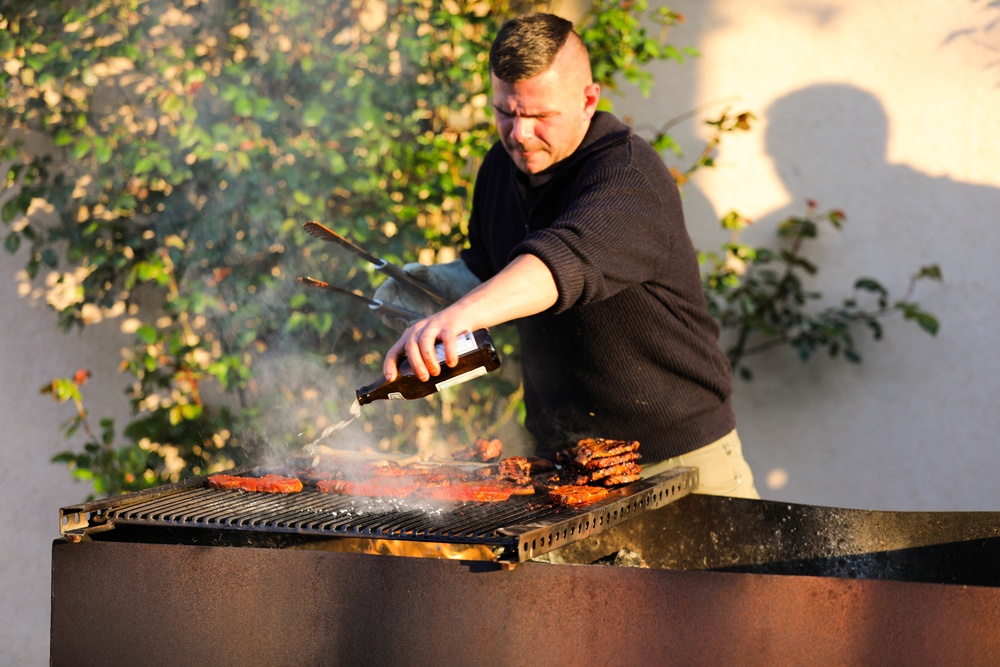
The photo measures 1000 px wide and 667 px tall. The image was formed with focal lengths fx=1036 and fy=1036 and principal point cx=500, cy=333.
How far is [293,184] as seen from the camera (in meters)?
4.45

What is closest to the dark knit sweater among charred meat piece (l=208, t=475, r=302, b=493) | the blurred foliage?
charred meat piece (l=208, t=475, r=302, b=493)

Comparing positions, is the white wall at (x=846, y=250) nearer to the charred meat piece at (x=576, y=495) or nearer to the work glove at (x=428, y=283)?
the work glove at (x=428, y=283)

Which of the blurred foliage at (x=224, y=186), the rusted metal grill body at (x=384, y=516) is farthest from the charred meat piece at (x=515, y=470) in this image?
the blurred foliage at (x=224, y=186)

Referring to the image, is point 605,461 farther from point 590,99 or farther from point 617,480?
point 590,99

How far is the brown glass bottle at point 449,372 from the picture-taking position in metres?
2.40

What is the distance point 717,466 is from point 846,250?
2.13m

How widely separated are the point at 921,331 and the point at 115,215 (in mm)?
3787

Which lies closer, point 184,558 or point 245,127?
point 184,558

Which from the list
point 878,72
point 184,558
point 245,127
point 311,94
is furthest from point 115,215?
point 878,72

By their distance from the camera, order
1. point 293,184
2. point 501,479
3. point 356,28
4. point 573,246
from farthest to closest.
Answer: point 356,28 → point 293,184 → point 501,479 → point 573,246

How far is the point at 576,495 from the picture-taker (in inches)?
105

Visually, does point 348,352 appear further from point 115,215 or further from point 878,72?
point 878,72

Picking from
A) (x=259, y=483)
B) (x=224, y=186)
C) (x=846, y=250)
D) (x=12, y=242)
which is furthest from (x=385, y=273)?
(x=846, y=250)

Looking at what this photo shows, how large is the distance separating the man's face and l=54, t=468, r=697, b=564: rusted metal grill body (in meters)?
1.06
